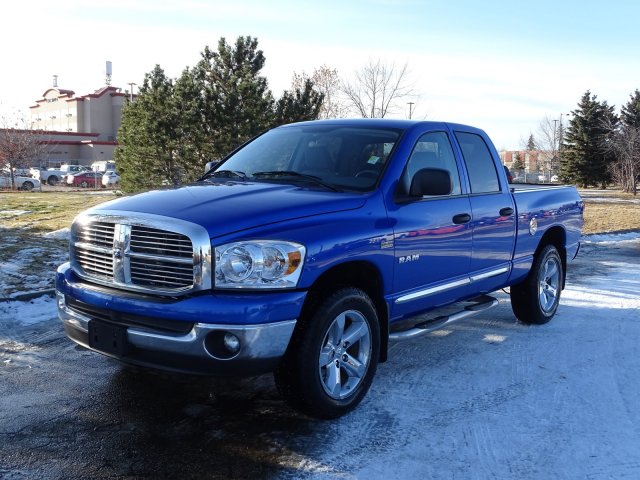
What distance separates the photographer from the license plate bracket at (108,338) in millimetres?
3584

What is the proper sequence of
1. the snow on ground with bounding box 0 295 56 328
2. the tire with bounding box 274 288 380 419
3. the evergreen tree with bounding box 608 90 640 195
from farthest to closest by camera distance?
1. the evergreen tree with bounding box 608 90 640 195
2. the snow on ground with bounding box 0 295 56 328
3. the tire with bounding box 274 288 380 419

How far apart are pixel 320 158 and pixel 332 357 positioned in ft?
5.40

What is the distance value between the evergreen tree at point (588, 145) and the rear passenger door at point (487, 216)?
39.8 m

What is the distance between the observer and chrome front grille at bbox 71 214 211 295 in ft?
11.4

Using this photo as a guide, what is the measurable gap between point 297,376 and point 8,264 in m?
5.85

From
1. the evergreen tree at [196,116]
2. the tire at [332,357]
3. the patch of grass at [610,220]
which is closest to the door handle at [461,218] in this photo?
the tire at [332,357]

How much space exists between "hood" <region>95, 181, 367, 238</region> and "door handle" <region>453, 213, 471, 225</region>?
3.35 feet

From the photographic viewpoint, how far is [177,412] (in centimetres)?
406

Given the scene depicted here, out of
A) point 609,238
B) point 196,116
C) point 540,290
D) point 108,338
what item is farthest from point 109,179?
point 108,338

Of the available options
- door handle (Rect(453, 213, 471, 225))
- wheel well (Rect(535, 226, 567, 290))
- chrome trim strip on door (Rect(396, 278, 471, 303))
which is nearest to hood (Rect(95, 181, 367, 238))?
chrome trim strip on door (Rect(396, 278, 471, 303))

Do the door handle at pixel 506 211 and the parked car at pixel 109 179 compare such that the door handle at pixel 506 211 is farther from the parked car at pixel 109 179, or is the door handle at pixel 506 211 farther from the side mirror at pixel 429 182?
the parked car at pixel 109 179

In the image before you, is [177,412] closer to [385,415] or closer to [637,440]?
[385,415]

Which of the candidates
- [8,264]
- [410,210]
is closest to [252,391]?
[410,210]

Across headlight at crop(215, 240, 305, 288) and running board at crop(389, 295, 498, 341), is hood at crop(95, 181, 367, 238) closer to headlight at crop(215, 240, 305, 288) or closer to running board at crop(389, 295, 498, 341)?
headlight at crop(215, 240, 305, 288)
